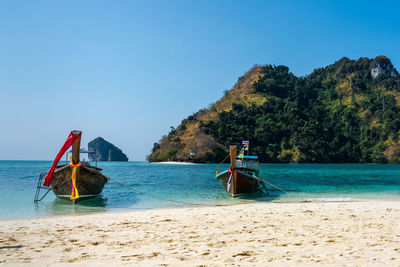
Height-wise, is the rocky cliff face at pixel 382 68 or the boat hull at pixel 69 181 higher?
the rocky cliff face at pixel 382 68

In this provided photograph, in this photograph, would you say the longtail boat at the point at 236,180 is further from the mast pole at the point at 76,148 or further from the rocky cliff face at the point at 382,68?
the rocky cliff face at the point at 382,68

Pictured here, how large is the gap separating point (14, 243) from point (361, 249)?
25.8 ft

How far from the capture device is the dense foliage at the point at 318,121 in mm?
93938

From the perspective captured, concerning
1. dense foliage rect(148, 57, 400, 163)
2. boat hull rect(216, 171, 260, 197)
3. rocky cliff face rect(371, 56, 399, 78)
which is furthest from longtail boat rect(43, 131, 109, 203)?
rocky cliff face rect(371, 56, 399, 78)

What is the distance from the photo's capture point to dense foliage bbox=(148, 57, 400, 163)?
93.9m

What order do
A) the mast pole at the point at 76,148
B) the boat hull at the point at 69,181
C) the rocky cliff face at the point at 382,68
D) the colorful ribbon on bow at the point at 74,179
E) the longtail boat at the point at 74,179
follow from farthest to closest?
1. the rocky cliff face at the point at 382,68
2. the boat hull at the point at 69,181
3. the colorful ribbon on bow at the point at 74,179
4. the longtail boat at the point at 74,179
5. the mast pole at the point at 76,148

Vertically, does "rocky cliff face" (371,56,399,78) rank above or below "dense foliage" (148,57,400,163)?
above

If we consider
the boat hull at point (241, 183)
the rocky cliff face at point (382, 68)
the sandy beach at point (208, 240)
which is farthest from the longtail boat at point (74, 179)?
the rocky cliff face at point (382, 68)

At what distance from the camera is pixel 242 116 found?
103000mm

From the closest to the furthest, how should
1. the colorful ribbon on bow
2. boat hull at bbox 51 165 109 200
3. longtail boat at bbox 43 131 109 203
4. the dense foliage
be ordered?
longtail boat at bbox 43 131 109 203 → the colorful ribbon on bow → boat hull at bbox 51 165 109 200 → the dense foliage

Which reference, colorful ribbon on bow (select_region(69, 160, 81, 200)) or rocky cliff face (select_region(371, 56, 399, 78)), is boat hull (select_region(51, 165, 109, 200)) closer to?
colorful ribbon on bow (select_region(69, 160, 81, 200))

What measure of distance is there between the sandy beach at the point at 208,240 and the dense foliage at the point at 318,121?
8174cm

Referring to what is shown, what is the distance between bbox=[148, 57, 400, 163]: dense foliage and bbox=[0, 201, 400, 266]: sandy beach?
8174cm

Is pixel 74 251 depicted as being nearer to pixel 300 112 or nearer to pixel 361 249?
pixel 361 249
